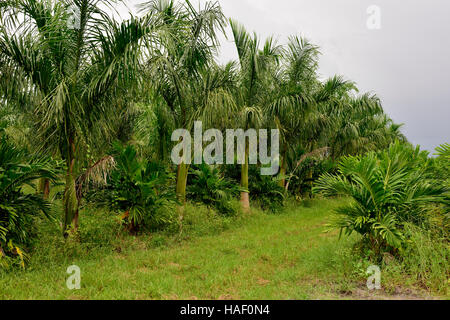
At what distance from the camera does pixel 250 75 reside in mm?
9148

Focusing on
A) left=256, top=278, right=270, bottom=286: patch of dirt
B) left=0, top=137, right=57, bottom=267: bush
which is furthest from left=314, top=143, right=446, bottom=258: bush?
left=0, top=137, right=57, bottom=267: bush

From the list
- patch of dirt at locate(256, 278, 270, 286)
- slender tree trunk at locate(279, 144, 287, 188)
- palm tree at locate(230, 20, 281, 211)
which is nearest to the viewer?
patch of dirt at locate(256, 278, 270, 286)

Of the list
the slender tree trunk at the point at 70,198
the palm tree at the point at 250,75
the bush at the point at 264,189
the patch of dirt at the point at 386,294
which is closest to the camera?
the patch of dirt at the point at 386,294

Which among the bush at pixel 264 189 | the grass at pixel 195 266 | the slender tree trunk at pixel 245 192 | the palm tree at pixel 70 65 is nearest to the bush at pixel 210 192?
the slender tree trunk at pixel 245 192

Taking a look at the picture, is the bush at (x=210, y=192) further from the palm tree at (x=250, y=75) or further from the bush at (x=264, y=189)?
the bush at (x=264, y=189)

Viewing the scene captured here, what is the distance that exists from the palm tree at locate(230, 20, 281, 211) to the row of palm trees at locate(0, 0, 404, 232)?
31 millimetres

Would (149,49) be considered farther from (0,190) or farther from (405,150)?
(405,150)

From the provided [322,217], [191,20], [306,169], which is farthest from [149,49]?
[306,169]

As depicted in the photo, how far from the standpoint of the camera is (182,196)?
776 cm

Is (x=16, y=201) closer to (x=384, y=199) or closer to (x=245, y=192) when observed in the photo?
(x=384, y=199)

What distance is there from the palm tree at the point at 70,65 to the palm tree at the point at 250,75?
3.97m

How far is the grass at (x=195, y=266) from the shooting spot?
394 cm

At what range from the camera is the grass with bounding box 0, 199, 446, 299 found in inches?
155

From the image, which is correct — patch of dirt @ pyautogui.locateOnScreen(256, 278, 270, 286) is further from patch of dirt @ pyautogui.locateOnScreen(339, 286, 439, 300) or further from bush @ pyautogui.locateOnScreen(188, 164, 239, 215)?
bush @ pyautogui.locateOnScreen(188, 164, 239, 215)
